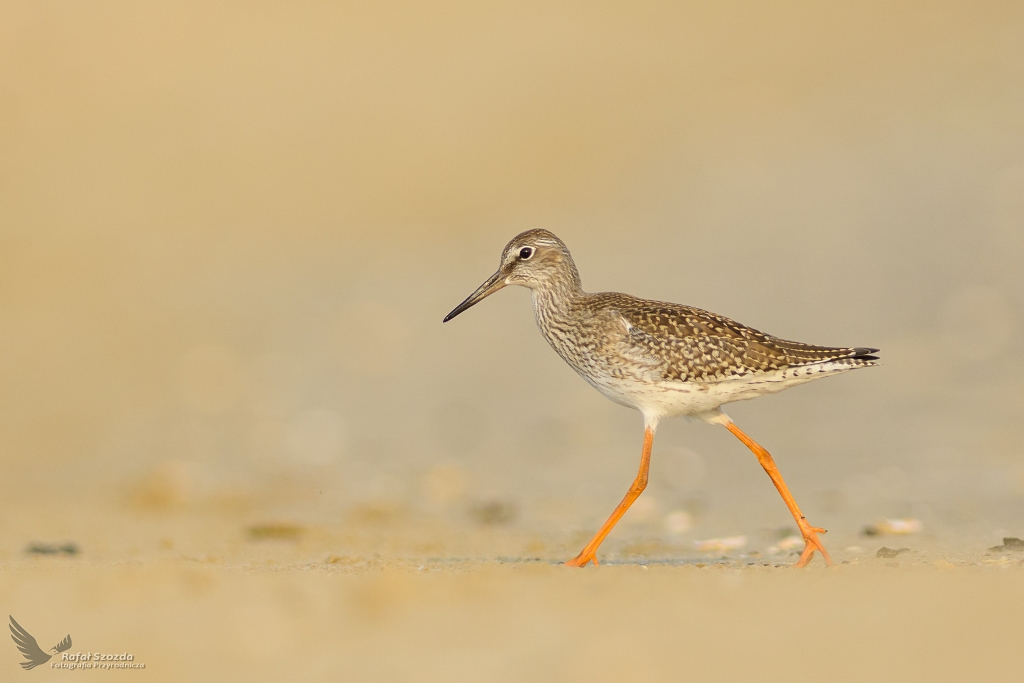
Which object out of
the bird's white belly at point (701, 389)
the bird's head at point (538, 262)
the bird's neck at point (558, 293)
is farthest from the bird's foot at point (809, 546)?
the bird's head at point (538, 262)

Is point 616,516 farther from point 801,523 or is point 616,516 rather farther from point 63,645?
point 63,645

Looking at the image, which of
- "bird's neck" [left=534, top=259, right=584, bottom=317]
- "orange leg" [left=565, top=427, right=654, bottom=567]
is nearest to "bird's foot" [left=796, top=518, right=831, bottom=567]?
"orange leg" [left=565, top=427, right=654, bottom=567]

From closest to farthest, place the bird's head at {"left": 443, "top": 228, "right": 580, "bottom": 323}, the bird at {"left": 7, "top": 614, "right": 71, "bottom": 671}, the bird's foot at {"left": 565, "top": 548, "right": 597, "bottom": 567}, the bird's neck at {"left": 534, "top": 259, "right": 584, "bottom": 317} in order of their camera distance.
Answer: the bird at {"left": 7, "top": 614, "right": 71, "bottom": 671}, the bird's foot at {"left": 565, "top": 548, "right": 597, "bottom": 567}, the bird's neck at {"left": 534, "top": 259, "right": 584, "bottom": 317}, the bird's head at {"left": 443, "top": 228, "right": 580, "bottom": 323}

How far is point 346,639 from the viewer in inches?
262

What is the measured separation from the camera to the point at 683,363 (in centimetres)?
913

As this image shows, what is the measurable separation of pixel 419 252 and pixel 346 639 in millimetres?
13719

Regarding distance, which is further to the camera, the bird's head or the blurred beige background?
the blurred beige background

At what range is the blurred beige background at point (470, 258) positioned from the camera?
491 inches

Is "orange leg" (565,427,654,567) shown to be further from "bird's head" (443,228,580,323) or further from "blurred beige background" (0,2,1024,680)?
"bird's head" (443,228,580,323)

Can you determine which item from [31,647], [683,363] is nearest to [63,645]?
[31,647]

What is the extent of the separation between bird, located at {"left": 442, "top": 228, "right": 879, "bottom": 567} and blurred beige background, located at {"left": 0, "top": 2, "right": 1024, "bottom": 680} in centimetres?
121

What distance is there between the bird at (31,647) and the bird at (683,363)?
3440mm

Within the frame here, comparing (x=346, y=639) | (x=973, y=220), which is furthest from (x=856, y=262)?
A: (x=346, y=639)

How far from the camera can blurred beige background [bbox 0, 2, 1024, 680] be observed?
12469mm
